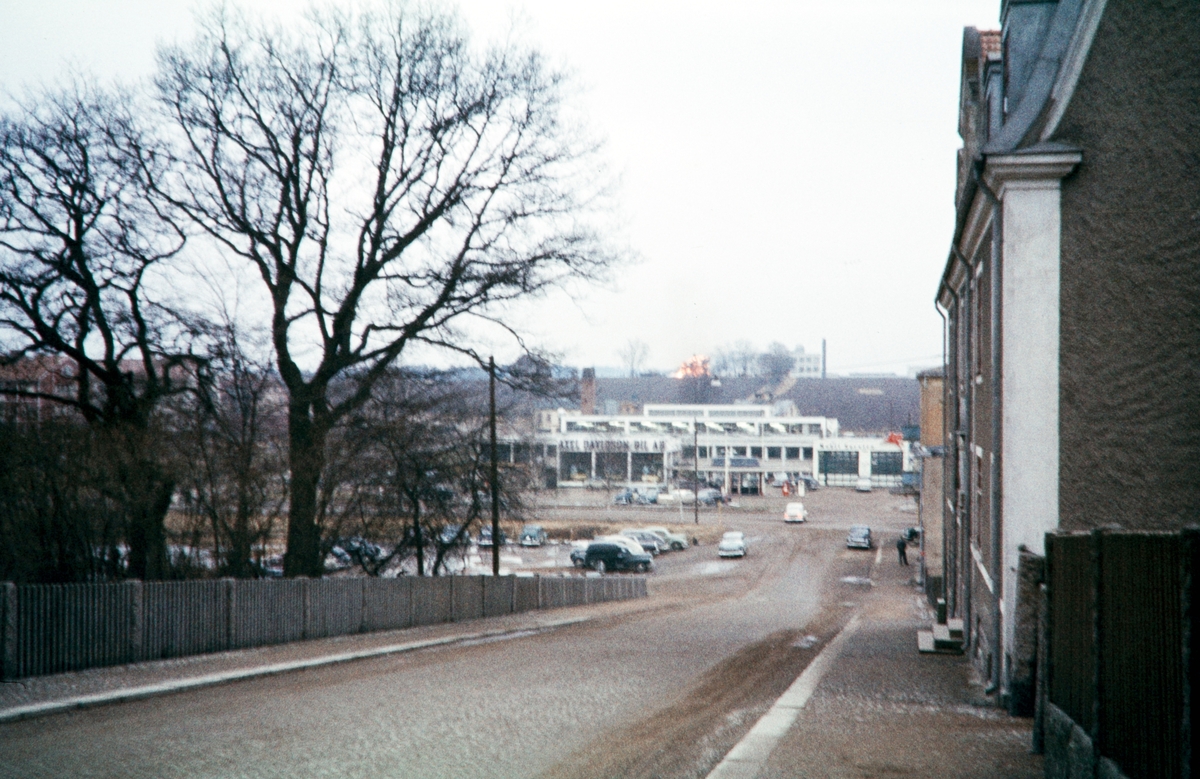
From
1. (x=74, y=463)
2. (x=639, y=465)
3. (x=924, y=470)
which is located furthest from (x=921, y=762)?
(x=639, y=465)

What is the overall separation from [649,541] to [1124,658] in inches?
1878

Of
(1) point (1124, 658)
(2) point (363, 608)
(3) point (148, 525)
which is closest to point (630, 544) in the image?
(2) point (363, 608)

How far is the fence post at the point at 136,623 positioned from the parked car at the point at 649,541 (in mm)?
39829

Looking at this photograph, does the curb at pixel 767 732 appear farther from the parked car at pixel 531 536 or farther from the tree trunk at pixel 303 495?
the parked car at pixel 531 536

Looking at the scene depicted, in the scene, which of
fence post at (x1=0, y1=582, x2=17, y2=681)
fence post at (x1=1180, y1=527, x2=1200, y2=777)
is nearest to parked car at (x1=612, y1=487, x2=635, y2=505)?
fence post at (x1=0, y1=582, x2=17, y2=681)

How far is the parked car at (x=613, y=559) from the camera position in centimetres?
4678

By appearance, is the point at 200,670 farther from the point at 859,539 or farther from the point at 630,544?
the point at 859,539

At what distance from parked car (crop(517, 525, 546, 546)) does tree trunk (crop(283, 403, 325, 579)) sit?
3332 cm

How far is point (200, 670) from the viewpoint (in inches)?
497

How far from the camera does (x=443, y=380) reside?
2342cm

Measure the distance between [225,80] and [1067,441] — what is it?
18.9 m

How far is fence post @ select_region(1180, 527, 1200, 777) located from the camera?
15.1 feet

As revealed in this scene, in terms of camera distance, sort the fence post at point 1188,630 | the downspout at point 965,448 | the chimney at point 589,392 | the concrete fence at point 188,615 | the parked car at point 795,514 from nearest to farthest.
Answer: the fence post at point 1188,630 → the concrete fence at point 188,615 → the downspout at point 965,448 → the parked car at point 795,514 → the chimney at point 589,392

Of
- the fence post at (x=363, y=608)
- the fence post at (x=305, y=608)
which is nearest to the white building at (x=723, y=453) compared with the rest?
the fence post at (x=363, y=608)
